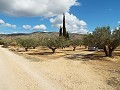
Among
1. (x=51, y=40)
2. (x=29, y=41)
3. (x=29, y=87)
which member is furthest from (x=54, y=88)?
(x=29, y=41)

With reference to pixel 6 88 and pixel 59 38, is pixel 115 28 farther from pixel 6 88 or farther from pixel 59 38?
pixel 6 88

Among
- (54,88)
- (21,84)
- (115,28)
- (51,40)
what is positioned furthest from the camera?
(51,40)

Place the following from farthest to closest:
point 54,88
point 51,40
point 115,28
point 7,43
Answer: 1. point 7,43
2. point 51,40
3. point 115,28
4. point 54,88

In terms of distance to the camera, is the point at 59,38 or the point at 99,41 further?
the point at 59,38

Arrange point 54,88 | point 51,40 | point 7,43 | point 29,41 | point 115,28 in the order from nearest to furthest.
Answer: point 54,88 < point 115,28 < point 51,40 < point 29,41 < point 7,43

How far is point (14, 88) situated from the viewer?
12.9 metres

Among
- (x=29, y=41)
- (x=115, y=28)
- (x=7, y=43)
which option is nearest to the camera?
(x=115, y=28)

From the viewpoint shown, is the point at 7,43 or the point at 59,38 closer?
the point at 59,38

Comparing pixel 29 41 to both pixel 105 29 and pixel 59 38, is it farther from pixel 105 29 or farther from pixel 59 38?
pixel 105 29

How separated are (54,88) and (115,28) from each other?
27.7m

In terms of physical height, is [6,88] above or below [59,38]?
below

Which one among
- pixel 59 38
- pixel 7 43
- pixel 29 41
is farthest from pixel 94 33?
A: pixel 7 43

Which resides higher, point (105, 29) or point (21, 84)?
point (105, 29)

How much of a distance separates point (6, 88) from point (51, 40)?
132 feet
